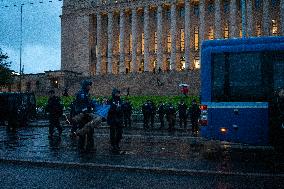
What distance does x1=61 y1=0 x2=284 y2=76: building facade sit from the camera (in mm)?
63375

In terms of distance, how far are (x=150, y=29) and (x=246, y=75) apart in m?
61.2

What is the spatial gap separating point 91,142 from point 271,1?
58.8 meters

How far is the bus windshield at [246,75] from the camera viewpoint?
36.8 ft

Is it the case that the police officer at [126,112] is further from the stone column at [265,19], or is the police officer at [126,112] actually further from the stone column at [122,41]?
the stone column at [122,41]

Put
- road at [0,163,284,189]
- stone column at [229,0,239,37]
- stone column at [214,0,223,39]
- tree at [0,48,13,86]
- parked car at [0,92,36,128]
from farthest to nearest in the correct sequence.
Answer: stone column at [214,0,223,39] → stone column at [229,0,239,37] → tree at [0,48,13,86] → parked car at [0,92,36,128] → road at [0,163,284,189]

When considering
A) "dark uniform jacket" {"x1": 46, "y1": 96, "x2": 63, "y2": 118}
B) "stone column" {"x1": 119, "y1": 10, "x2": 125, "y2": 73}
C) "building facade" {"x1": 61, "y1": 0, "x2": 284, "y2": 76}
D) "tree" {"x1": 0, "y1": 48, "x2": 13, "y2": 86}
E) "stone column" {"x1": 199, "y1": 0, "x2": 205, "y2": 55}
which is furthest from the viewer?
"stone column" {"x1": 119, "y1": 10, "x2": 125, "y2": 73}

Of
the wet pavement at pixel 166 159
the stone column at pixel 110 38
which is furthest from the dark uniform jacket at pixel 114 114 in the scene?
the stone column at pixel 110 38

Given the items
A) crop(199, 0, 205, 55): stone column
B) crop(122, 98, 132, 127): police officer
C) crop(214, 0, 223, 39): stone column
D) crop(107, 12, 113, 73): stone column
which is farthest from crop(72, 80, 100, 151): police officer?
crop(107, 12, 113, 73): stone column

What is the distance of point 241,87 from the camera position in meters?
11.5

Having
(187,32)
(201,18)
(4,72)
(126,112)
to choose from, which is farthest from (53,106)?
(187,32)

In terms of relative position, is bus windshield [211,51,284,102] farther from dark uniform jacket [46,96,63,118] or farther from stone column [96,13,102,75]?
stone column [96,13,102,75]

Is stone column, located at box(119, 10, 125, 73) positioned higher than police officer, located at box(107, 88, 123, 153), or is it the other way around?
stone column, located at box(119, 10, 125, 73)

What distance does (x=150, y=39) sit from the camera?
7162 centimetres

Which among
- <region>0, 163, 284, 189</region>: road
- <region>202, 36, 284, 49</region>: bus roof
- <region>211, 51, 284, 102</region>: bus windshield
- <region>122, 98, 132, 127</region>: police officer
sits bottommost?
<region>0, 163, 284, 189</region>: road
